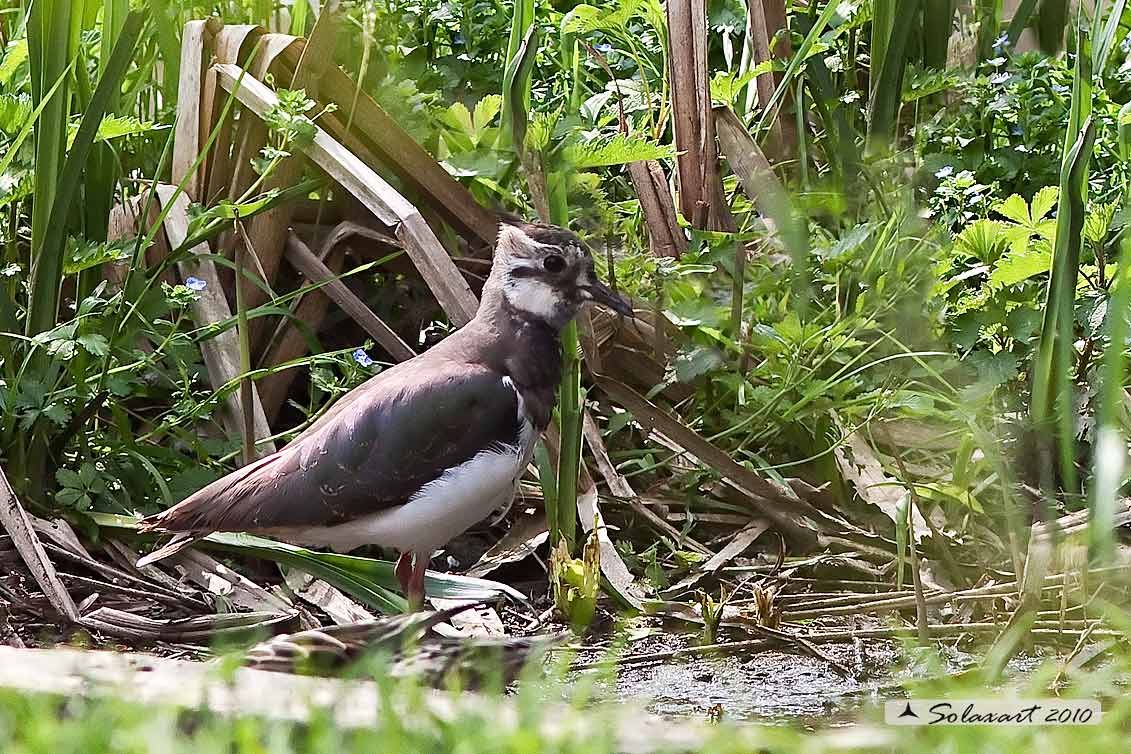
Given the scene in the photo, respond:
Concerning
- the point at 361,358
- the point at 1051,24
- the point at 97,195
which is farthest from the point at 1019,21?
the point at 97,195

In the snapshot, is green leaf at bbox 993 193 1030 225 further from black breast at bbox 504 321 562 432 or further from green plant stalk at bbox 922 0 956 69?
black breast at bbox 504 321 562 432

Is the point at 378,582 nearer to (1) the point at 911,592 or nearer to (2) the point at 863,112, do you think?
(1) the point at 911,592

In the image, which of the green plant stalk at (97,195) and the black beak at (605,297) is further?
the green plant stalk at (97,195)

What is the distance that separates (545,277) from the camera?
Result: 11.4 ft

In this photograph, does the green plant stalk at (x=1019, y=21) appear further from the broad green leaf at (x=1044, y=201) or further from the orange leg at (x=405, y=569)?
the orange leg at (x=405, y=569)

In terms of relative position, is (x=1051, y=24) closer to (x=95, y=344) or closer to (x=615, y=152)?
(x=615, y=152)

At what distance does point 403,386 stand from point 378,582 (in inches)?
20.1

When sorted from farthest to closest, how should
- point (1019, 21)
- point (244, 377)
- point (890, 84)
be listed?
point (1019, 21), point (890, 84), point (244, 377)

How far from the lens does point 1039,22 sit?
5.42 m

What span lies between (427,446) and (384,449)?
10 centimetres

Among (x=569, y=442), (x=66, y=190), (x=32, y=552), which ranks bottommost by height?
(x=32, y=552)

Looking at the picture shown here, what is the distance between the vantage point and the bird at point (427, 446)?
3312 mm

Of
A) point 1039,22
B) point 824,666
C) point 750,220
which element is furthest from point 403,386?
point 1039,22

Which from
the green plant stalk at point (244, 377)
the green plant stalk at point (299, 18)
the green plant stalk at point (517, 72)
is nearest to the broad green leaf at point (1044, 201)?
the green plant stalk at point (517, 72)
